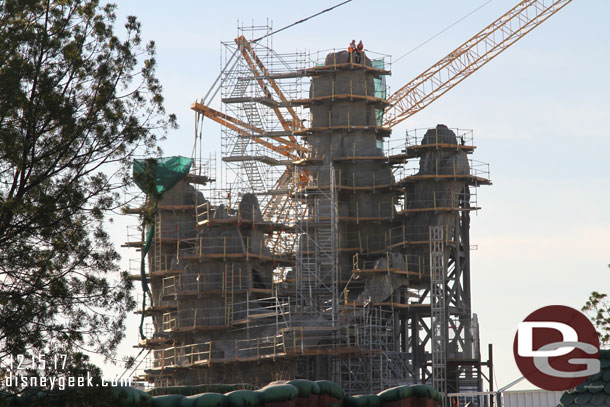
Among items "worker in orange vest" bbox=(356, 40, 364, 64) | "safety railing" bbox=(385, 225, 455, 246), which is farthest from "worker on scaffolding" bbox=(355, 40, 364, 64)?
"safety railing" bbox=(385, 225, 455, 246)

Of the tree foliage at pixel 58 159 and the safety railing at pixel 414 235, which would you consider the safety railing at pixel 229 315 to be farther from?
the tree foliage at pixel 58 159

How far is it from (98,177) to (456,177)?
5542cm

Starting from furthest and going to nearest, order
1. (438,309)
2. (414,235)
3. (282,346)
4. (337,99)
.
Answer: (337,99) → (414,235) → (438,309) → (282,346)

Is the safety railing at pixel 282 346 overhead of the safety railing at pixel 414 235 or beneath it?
beneath

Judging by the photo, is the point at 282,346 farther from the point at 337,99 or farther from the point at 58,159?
the point at 58,159

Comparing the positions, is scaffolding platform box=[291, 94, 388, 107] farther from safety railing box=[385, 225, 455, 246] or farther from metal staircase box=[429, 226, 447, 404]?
metal staircase box=[429, 226, 447, 404]

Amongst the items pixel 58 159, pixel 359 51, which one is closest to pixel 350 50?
pixel 359 51

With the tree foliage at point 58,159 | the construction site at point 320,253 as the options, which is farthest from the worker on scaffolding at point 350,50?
the tree foliage at point 58,159

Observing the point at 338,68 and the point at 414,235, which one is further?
the point at 338,68

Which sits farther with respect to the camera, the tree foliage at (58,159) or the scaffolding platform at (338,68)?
the scaffolding platform at (338,68)

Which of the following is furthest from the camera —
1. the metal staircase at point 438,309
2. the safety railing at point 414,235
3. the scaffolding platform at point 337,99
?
the scaffolding platform at point 337,99

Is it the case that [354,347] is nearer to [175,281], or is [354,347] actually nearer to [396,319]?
[396,319]

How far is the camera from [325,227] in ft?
298

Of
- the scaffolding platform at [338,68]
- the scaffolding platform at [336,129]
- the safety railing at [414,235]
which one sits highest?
the scaffolding platform at [338,68]
